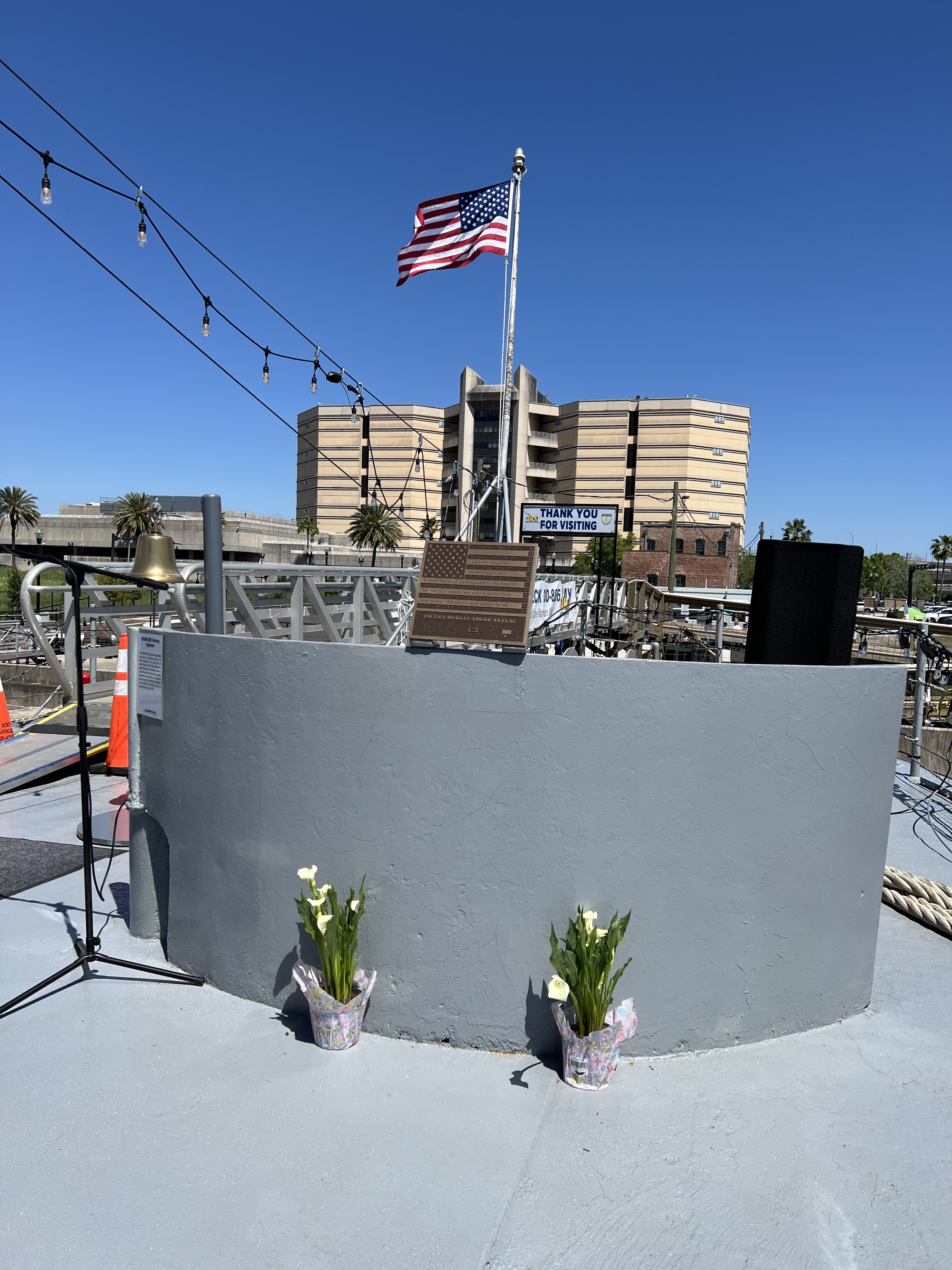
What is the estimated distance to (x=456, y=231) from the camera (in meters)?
11.4

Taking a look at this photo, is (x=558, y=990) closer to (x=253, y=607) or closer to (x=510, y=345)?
(x=253, y=607)

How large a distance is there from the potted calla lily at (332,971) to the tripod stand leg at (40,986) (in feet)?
4.57

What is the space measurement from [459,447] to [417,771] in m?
82.6

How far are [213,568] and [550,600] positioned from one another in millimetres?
7222

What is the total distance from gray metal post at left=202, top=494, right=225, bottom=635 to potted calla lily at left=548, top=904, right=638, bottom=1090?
2.87m

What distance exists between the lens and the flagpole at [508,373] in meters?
11.1

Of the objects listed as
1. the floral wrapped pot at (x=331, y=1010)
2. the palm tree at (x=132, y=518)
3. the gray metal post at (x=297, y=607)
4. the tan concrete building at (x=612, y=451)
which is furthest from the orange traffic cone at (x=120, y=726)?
the tan concrete building at (x=612, y=451)

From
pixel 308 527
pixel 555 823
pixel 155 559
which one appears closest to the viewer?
pixel 555 823

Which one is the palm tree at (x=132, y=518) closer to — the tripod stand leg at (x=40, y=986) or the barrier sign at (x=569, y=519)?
the barrier sign at (x=569, y=519)

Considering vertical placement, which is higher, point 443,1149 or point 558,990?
point 558,990

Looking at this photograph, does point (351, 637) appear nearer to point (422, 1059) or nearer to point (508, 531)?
point (508, 531)

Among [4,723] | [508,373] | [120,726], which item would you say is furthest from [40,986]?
[508,373]

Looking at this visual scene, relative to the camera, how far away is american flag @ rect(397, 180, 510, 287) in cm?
1112

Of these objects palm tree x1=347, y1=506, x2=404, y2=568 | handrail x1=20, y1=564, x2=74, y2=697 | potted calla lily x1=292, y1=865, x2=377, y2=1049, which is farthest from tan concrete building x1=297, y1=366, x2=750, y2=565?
potted calla lily x1=292, y1=865, x2=377, y2=1049
